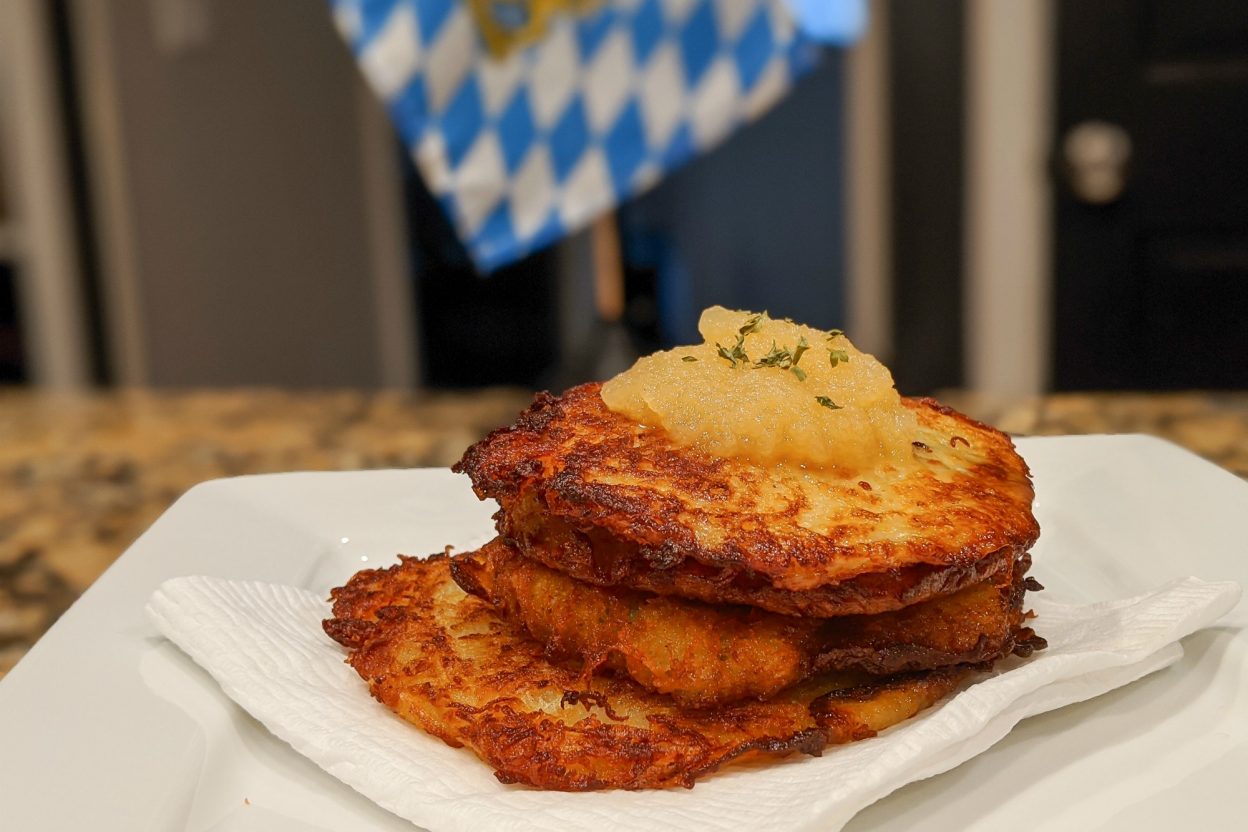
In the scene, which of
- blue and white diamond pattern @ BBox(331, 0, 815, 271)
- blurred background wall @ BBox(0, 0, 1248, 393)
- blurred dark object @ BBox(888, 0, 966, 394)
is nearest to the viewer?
blue and white diamond pattern @ BBox(331, 0, 815, 271)

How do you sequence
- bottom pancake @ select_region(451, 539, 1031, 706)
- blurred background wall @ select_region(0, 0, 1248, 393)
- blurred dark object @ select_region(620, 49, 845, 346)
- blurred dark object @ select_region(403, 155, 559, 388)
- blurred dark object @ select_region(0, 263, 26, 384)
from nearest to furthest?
bottom pancake @ select_region(451, 539, 1031, 706) → blurred background wall @ select_region(0, 0, 1248, 393) → blurred dark object @ select_region(0, 263, 26, 384) → blurred dark object @ select_region(620, 49, 845, 346) → blurred dark object @ select_region(403, 155, 559, 388)

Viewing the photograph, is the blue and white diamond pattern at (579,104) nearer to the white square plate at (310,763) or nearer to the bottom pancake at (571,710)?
the white square plate at (310,763)

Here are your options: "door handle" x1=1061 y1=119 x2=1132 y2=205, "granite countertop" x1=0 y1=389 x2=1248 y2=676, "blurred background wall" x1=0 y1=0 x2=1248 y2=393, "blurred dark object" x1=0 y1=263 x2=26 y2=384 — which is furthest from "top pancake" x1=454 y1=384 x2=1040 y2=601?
"blurred dark object" x1=0 y1=263 x2=26 y2=384

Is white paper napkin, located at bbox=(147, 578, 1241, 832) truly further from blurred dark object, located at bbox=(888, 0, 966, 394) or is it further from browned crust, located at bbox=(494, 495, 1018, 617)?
blurred dark object, located at bbox=(888, 0, 966, 394)

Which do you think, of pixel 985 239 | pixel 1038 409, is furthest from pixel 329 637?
pixel 985 239

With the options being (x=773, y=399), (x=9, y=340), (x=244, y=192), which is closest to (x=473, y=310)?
(x=244, y=192)

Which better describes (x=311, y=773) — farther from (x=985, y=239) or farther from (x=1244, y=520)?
(x=985, y=239)

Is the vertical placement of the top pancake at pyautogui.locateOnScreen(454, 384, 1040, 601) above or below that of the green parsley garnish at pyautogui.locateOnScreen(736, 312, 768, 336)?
below
